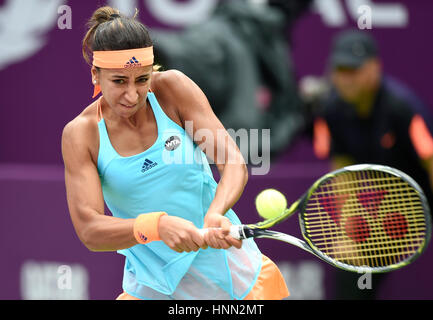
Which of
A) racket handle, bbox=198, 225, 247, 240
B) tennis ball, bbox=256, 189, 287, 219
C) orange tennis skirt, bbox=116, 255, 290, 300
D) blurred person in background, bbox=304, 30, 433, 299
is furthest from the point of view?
blurred person in background, bbox=304, 30, 433, 299

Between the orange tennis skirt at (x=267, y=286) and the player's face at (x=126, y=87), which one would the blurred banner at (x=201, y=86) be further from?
the player's face at (x=126, y=87)

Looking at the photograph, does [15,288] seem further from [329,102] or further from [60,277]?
[329,102]

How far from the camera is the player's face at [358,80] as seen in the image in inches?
265

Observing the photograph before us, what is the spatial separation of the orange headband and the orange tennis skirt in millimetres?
1017

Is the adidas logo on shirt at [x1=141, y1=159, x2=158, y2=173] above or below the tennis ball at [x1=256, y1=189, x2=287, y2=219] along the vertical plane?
above

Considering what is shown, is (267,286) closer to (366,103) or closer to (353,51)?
(366,103)

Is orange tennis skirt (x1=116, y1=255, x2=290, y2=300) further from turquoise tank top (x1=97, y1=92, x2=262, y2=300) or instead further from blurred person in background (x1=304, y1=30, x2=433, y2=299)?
blurred person in background (x1=304, y1=30, x2=433, y2=299)

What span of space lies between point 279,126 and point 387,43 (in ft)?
4.31

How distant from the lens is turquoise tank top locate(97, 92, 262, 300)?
12.4ft

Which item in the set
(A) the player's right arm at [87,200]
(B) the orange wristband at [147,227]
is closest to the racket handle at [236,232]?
(B) the orange wristband at [147,227]

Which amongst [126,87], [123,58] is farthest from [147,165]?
[123,58]

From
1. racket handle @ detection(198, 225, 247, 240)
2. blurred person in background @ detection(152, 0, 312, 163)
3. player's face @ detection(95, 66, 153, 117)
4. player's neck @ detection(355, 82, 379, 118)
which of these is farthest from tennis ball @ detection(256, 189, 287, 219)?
player's neck @ detection(355, 82, 379, 118)

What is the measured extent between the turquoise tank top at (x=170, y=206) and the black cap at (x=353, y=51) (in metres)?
2.98
